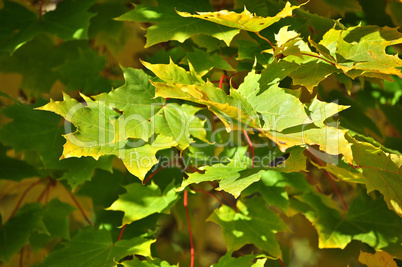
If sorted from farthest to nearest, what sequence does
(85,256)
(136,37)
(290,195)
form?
(136,37) → (290,195) → (85,256)

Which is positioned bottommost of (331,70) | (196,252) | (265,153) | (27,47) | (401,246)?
(196,252)

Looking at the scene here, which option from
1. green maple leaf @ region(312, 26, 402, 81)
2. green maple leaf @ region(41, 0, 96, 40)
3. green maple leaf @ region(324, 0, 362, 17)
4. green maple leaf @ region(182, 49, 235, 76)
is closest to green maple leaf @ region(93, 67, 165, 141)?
green maple leaf @ region(182, 49, 235, 76)

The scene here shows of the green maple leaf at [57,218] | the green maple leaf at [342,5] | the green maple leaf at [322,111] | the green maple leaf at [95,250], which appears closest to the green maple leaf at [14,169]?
the green maple leaf at [57,218]

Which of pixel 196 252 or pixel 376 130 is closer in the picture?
pixel 376 130

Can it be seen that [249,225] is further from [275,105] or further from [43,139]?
[43,139]

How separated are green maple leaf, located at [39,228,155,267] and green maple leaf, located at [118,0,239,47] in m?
0.42

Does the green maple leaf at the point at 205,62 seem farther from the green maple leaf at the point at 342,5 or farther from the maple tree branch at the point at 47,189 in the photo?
the maple tree branch at the point at 47,189

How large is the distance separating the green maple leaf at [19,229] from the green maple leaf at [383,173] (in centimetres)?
77

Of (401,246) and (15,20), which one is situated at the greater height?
(15,20)

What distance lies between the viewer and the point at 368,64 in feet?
2.49

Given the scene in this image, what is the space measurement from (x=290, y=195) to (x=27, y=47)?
0.88 meters

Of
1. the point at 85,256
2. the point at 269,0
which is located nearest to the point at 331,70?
the point at 269,0

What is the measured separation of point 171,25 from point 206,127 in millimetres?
242

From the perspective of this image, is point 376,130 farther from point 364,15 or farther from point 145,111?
point 145,111
